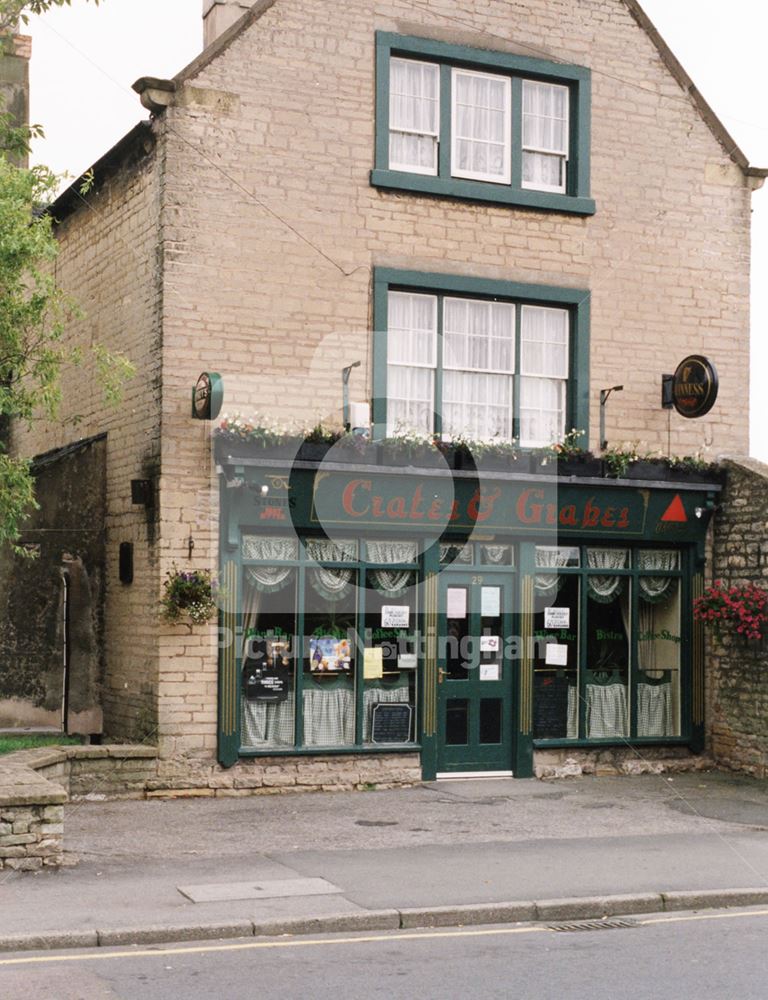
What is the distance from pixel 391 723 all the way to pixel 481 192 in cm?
678

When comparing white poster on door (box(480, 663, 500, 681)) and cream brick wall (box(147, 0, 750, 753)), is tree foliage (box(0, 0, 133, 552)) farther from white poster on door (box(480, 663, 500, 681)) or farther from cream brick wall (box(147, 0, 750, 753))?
white poster on door (box(480, 663, 500, 681))

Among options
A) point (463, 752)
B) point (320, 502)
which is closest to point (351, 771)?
point (463, 752)

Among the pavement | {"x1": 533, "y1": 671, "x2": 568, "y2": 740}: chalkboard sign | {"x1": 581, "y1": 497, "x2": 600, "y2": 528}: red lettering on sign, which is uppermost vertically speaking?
{"x1": 581, "y1": 497, "x2": 600, "y2": 528}: red lettering on sign

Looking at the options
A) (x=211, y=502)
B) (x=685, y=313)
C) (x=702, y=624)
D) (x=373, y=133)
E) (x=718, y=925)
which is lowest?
(x=718, y=925)

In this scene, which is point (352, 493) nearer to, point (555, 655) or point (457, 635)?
point (457, 635)

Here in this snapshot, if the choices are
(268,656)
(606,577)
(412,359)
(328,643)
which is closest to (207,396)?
(412,359)

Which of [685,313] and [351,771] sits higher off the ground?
[685,313]

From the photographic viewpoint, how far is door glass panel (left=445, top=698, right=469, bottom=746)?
55.8 feet

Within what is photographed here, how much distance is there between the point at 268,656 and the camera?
52.9 feet

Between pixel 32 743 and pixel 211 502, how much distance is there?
376cm

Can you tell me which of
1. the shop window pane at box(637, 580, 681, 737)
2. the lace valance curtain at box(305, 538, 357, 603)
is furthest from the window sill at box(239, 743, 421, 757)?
the shop window pane at box(637, 580, 681, 737)

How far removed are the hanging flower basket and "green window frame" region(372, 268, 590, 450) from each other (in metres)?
2.85

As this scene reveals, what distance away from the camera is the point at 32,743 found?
53.8 feet

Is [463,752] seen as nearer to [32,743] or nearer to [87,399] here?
[32,743]
